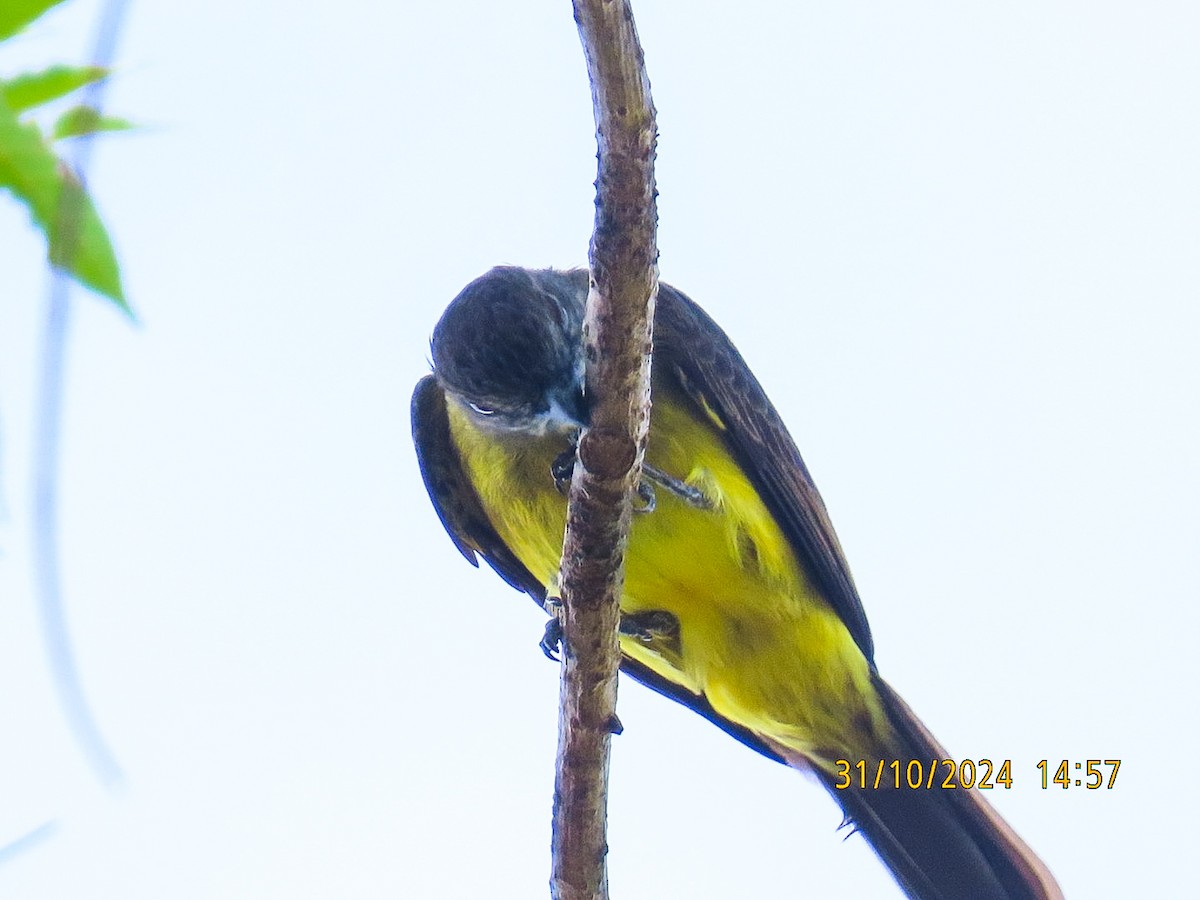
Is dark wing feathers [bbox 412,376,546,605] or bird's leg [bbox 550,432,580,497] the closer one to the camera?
bird's leg [bbox 550,432,580,497]

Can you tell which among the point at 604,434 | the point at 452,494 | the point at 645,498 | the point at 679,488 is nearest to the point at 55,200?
the point at 604,434

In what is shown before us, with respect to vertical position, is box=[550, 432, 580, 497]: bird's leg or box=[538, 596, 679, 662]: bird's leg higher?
box=[550, 432, 580, 497]: bird's leg

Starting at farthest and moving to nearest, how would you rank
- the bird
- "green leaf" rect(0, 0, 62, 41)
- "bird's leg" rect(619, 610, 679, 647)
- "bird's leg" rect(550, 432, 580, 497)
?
1. "bird's leg" rect(619, 610, 679, 647)
2. the bird
3. "bird's leg" rect(550, 432, 580, 497)
4. "green leaf" rect(0, 0, 62, 41)

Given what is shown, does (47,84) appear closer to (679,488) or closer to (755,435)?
(679,488)

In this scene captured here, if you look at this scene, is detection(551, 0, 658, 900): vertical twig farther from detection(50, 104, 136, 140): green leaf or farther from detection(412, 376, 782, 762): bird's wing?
detection(412, 376, 782, 762): bird's wing

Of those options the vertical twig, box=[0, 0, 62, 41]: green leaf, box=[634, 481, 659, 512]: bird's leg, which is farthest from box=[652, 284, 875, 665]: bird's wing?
box=[0, 0, 62, 41]: green leaf

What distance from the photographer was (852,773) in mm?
4660

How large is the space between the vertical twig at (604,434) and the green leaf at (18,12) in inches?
38.0

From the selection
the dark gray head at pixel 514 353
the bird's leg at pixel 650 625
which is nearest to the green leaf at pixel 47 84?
the dark gray head at pixel 514 353

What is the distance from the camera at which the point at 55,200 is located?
5.32 ft

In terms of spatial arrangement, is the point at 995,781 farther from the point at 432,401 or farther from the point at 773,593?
the point at 432,401

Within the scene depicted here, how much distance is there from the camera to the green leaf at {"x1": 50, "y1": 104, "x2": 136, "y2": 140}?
1.68m

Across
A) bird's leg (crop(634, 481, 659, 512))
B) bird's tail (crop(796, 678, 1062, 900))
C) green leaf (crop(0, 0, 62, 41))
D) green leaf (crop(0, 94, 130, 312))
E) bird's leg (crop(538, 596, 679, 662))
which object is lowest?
bird's tail (crop(796, 678, 1062, 900))

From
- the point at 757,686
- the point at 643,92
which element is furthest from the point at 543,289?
the point at 643,92
